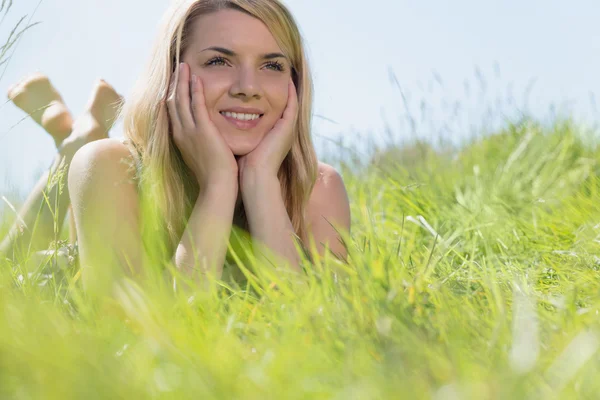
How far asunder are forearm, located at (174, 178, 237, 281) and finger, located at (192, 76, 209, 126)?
0.28 m

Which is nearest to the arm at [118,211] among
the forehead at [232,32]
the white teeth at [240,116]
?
the white teeth at [240,116]

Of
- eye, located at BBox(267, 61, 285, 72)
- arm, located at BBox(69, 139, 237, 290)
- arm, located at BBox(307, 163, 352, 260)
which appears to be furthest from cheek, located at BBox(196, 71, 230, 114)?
arm, located at BBox(307, 163, 352, 260)

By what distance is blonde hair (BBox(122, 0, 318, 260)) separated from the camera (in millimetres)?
2688

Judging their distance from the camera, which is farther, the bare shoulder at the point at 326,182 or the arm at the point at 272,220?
the bare shoulder at the point at 326,182

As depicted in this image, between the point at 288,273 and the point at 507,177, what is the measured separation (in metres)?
2.48

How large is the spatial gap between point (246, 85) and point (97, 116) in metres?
1.36

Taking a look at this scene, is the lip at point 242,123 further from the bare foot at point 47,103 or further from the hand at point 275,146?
the bare foot at point 47,103

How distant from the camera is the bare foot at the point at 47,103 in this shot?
12.7 ft

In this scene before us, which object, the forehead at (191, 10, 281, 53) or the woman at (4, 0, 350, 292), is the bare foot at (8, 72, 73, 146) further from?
the forehead at (191, 10, 281, 53)

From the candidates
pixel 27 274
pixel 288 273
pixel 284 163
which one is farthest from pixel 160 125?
pixel 288 273

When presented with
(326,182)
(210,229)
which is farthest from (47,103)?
(210,229)

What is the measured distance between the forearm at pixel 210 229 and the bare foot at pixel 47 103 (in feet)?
5.53

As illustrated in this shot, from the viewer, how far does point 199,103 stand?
2670 millimetres

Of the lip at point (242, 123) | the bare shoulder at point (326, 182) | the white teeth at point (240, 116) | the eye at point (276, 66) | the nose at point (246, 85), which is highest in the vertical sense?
the eye at point (276, 66)
